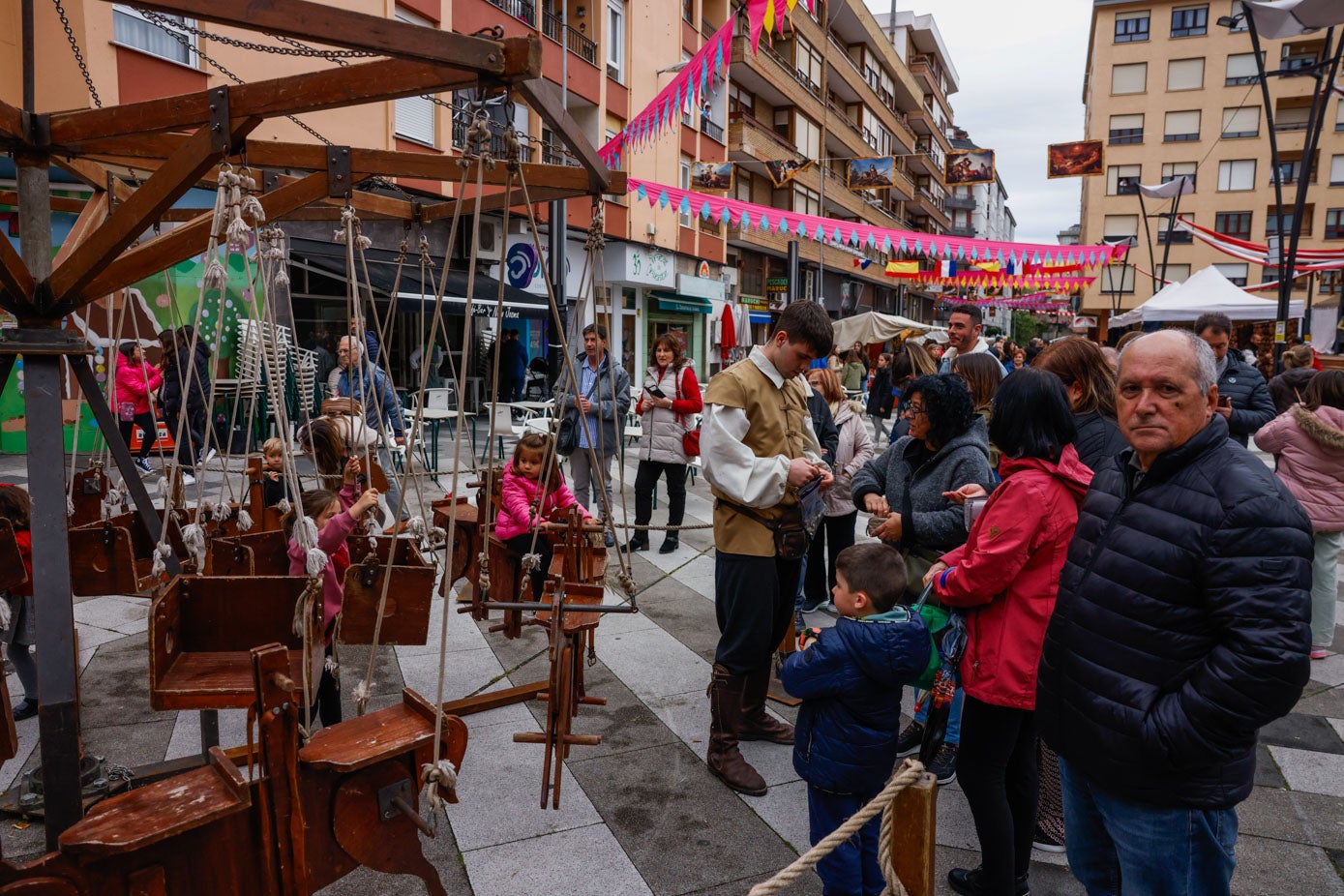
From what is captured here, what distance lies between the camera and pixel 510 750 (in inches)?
137

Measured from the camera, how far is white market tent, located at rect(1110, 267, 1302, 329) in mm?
13812

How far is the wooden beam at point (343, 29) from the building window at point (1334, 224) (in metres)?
53.7

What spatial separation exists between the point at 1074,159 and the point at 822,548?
63.1ft

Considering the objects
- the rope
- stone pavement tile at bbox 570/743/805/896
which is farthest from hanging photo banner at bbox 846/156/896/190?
the rope

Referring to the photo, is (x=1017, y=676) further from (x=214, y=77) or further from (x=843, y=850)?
(x=214, y=77)

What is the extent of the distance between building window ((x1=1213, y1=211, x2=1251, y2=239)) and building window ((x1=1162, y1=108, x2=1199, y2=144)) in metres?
4.44

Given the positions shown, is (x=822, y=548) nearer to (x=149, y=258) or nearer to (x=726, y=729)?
(x=726, y=729)

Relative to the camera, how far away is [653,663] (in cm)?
451

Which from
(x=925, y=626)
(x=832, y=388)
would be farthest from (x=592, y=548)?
(x=832, y=388)

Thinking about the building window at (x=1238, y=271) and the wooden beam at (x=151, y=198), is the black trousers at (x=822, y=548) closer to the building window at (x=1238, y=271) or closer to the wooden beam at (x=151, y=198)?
the wooden beam at (x=151, y=198)

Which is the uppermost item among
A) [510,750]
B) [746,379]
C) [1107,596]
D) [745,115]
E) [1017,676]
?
[745,115]

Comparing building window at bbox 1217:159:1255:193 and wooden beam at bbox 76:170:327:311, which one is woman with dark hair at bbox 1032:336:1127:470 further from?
building window at bbox 1217:159:1255:193

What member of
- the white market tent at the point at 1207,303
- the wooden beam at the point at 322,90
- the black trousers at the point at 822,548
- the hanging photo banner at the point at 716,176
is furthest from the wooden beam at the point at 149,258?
the hanging photo banner at the point at 716,176

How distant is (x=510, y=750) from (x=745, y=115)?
1017 inches
